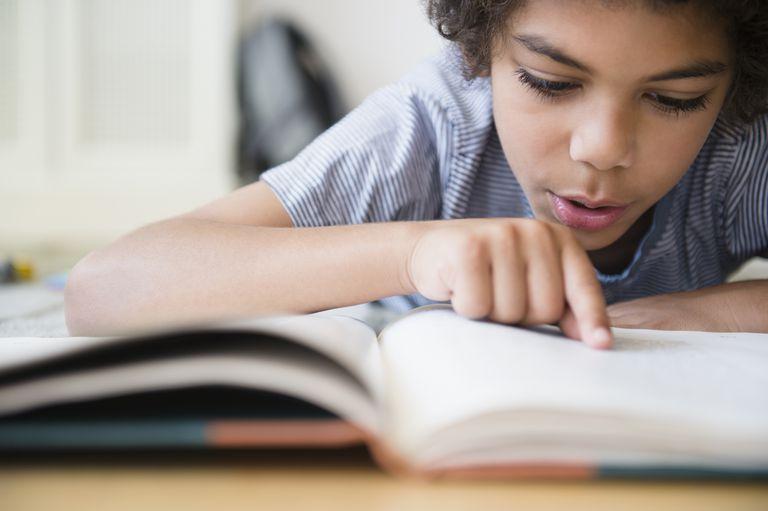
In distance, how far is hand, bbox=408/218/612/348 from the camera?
409 millimetres

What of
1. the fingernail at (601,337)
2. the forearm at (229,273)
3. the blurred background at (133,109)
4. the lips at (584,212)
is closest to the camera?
Answer: the fingernail at (601,337)

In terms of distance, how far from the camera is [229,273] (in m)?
0.55

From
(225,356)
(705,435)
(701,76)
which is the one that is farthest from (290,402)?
(701,76)

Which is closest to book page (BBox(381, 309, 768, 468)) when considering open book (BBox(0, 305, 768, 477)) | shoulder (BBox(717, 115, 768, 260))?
open book (BBox(0, 305, 768, 477))

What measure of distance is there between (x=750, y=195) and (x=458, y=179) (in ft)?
1.04

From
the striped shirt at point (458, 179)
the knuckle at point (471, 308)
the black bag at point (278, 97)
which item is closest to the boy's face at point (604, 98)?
the striped shirt at point (458, 179)

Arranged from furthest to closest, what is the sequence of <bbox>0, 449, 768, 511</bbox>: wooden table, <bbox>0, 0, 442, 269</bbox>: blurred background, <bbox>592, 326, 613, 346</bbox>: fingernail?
1. <bbox>0, 0, 442, 269</bbox>: blurred background
2. <bbox>592, 326, 613, 346</bbox>: fingernail
3. <bbox>0, 449, 768, 511</bbox>: wooden table

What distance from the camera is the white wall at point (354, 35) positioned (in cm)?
241

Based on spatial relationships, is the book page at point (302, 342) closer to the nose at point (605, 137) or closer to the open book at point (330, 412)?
the open book at point (330, 412)

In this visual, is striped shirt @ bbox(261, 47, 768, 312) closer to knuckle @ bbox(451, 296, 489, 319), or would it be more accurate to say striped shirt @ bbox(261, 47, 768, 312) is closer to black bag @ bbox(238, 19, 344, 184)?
knuckle @ bbox(451, 296, 489, 319)

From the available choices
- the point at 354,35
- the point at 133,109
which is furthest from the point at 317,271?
the point at 354,35

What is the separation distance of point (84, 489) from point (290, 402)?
8 centimetres

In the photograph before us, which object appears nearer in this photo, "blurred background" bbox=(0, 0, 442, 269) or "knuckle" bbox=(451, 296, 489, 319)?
"knuckle" bbox=(451, 296, 489, 319)

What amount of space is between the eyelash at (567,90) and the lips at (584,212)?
95 mm
